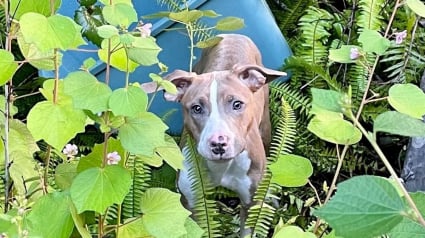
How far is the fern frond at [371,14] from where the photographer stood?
13.8 ft

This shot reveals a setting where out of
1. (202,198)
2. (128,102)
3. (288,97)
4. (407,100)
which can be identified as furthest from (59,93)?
(288,97)

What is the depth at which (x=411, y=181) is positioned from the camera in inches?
132

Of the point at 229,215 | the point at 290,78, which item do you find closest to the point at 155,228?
the point at 229,215

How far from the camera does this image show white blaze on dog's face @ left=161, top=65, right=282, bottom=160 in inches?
131

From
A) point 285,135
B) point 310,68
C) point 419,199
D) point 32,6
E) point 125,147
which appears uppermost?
point 32,6

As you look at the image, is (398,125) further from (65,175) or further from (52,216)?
(65,175)

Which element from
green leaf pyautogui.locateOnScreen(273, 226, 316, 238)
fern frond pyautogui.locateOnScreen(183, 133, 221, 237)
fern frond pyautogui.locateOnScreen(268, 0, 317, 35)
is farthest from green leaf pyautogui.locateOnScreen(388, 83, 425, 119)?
fern frond pyautogui.locateOnScreen(268, 0, 317, 35)

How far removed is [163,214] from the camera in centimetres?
194

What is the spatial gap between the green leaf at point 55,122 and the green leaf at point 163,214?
249 millimetres

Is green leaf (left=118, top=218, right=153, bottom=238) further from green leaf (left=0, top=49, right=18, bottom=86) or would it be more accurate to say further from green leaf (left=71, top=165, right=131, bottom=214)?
green leaf (left=0, top=49, right=18, bottom=86)

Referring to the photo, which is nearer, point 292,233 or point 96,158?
point 292,233

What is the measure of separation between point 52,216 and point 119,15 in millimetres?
473

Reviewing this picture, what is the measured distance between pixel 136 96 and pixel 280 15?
10.2ft

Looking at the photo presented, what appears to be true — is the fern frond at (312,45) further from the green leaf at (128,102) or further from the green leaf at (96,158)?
the green leaf at (128,102)
